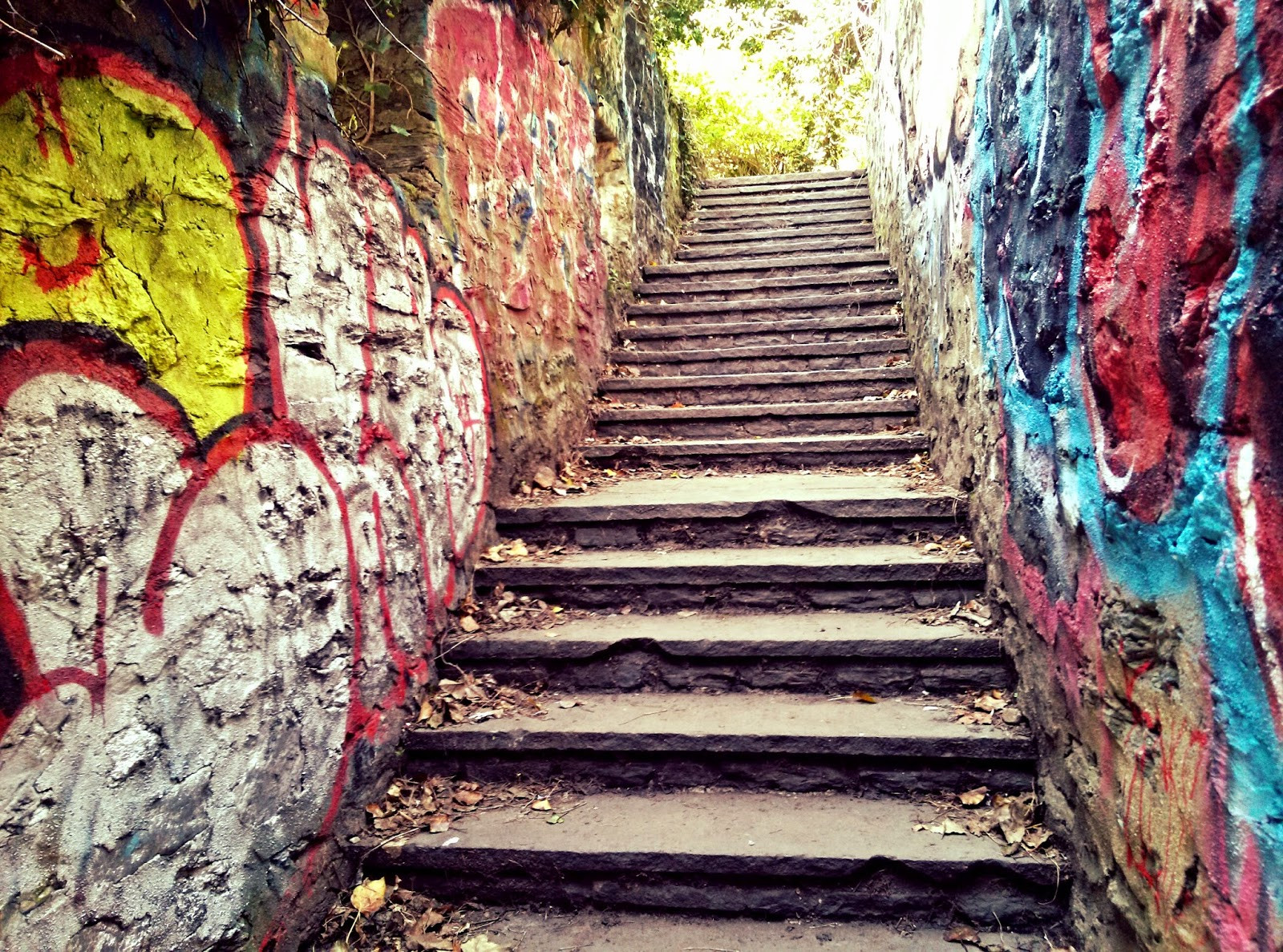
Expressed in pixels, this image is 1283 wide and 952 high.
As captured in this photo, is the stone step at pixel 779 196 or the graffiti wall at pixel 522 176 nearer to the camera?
the graffiti wall at pixel 522 176

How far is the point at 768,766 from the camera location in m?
2.42

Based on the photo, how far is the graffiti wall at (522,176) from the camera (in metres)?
3.02

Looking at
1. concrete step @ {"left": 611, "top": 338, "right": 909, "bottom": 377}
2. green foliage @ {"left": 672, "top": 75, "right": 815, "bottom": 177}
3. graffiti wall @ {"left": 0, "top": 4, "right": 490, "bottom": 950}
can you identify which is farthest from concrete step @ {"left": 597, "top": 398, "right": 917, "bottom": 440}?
green foliage @ {"left": 672, "top": 75, "right": 815, "bottom": 177}

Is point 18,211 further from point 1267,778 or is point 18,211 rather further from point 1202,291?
point 1267,778

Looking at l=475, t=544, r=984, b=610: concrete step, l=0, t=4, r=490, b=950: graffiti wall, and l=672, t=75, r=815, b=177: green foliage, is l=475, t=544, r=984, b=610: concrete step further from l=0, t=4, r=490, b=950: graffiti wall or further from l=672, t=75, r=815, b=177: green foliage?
l=672, t=75, r=815, b=177: green foliage


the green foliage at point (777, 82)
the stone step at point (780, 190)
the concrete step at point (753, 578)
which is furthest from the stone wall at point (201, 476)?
the green foliage at point (777, 82)

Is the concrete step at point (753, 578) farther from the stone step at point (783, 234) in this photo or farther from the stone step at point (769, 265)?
the stone step at point (783, 234)

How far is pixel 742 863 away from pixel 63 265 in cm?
213

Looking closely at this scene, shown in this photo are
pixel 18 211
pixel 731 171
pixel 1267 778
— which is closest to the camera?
pixel 1267 778

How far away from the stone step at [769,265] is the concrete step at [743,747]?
415 cm

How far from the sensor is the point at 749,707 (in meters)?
2.59

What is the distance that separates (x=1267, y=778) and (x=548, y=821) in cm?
181

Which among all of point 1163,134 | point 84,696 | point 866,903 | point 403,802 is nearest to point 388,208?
point 84,696

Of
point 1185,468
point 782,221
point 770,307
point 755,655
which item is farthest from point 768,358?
point 1185,468
